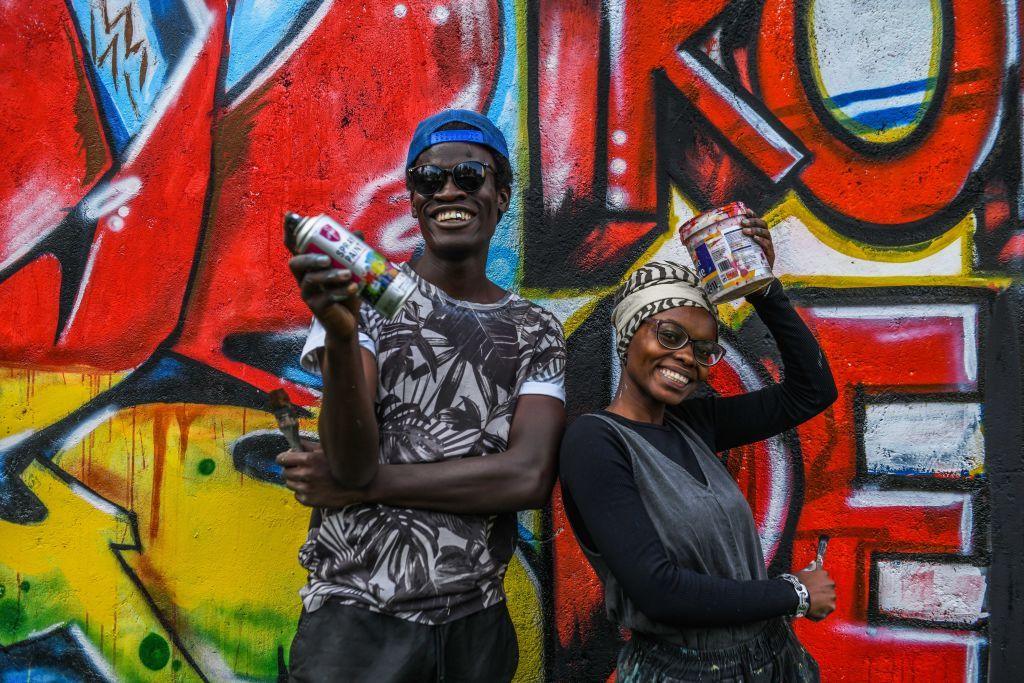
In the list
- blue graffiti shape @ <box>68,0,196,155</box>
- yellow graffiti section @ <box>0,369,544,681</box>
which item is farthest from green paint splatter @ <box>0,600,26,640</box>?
blue graffiti shape @ <box>68,0,196,155</box>

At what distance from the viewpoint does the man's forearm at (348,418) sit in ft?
5.86

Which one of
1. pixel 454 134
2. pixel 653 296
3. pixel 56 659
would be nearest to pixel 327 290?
pixel 454 134

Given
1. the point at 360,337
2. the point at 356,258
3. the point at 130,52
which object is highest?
the point at 130,52

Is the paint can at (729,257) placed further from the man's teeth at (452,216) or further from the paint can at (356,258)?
the paint can at (356,258)

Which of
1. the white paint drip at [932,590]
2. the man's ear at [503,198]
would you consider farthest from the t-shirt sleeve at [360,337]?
the white paint drip at [932,590]

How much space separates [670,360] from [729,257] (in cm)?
29

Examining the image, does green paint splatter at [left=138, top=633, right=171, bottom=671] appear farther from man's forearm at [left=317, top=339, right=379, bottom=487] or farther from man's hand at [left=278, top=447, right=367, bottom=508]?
man's forearm at [left=317, top=339, right=379, bottom=487]

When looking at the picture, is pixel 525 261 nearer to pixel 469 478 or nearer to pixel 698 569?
pixel 469 478

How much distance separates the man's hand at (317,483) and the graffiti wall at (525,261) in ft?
4.10

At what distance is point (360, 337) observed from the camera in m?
2.05

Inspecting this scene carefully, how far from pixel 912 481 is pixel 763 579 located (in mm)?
1182

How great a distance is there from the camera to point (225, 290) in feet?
10.8

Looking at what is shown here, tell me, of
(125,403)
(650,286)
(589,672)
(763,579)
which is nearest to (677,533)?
(763,579)

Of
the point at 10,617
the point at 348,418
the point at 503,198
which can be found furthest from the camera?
the point at 10,617
